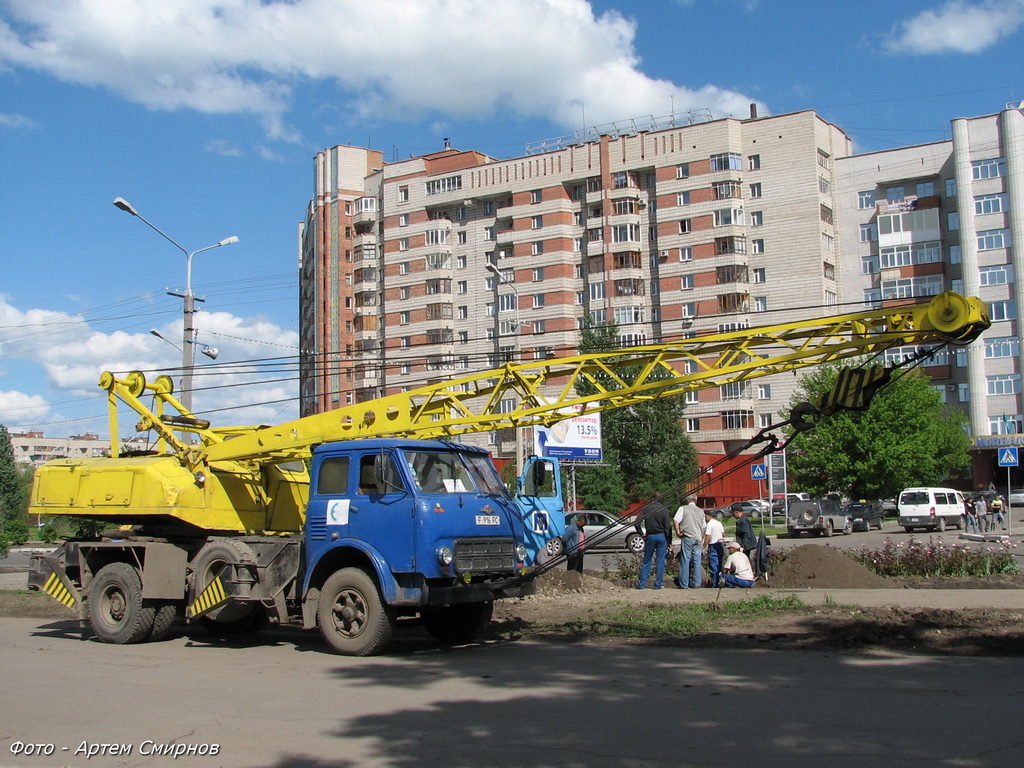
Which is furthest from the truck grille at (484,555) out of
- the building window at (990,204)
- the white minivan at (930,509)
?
the building window at (990,204)

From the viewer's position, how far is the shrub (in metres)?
16.5

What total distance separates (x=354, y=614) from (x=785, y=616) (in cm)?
568

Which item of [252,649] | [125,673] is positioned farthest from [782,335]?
[125,673]

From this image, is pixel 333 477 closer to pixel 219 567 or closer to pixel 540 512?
pixel 219 567

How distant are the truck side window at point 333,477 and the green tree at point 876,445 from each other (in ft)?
149

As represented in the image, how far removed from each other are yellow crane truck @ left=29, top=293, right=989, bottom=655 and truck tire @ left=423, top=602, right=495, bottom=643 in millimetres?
18

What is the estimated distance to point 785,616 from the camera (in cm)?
1241

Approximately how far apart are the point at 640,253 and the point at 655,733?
67.0m

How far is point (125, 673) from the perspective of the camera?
1016cm

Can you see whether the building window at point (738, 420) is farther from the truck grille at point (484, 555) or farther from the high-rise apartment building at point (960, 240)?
the truck grille at point (484, 555)

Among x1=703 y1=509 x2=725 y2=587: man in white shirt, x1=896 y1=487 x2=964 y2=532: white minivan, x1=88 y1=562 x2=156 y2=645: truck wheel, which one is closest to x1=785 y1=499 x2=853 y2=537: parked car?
x1=896 y1=487 x2=964 y2=532: white minivan

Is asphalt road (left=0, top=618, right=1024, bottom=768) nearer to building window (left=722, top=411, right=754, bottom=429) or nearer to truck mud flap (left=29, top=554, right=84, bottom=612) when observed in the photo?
truck mud flap (left=29, top=554, right=84, bottom=612)

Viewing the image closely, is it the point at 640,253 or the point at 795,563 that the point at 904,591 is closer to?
the point at 795,563

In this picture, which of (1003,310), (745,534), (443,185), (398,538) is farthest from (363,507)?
(443,185)
